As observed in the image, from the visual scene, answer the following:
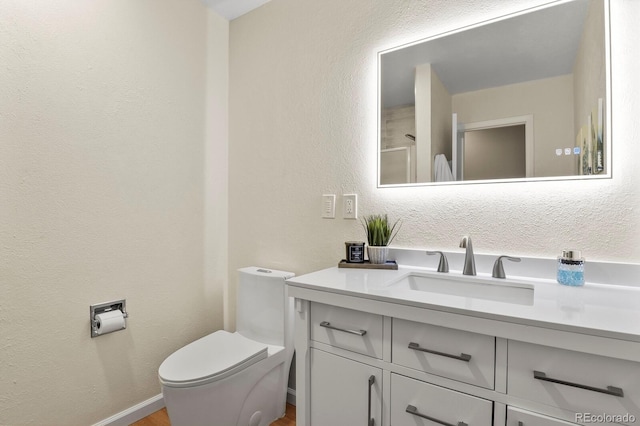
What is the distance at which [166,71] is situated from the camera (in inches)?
75.0

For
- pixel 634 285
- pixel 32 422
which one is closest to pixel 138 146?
pixel 32 422

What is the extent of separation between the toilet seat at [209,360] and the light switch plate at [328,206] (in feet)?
2.39

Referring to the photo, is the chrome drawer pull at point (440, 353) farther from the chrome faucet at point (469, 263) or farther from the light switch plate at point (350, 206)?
Answer: the light switch plate at point (350, 206)

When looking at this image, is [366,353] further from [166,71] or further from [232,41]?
[232,41]

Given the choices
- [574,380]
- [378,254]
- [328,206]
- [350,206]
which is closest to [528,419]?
[574,380]

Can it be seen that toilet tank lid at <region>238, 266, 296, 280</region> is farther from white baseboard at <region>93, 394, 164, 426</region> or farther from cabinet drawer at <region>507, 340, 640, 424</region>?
cabinet drawer at <region>507, 340, 640, 424</region>

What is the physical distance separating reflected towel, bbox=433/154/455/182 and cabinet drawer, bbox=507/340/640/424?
78cm

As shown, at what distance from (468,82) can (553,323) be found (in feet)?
3.44

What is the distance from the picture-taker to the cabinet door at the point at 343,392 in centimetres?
102

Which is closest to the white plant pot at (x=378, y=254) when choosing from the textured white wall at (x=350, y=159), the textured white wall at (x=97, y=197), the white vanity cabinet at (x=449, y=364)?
the textured white wall at (x=350, y=159)

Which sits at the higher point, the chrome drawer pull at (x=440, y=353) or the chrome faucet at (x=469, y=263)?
the chrome faucet at (x=469, y=263)

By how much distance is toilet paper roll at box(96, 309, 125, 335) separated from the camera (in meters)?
1.57

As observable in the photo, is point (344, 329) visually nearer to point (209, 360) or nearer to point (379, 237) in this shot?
point (379, 237)

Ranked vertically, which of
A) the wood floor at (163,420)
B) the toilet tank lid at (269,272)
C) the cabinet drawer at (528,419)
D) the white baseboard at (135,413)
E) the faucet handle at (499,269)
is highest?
the faucet handle at (499,269)
